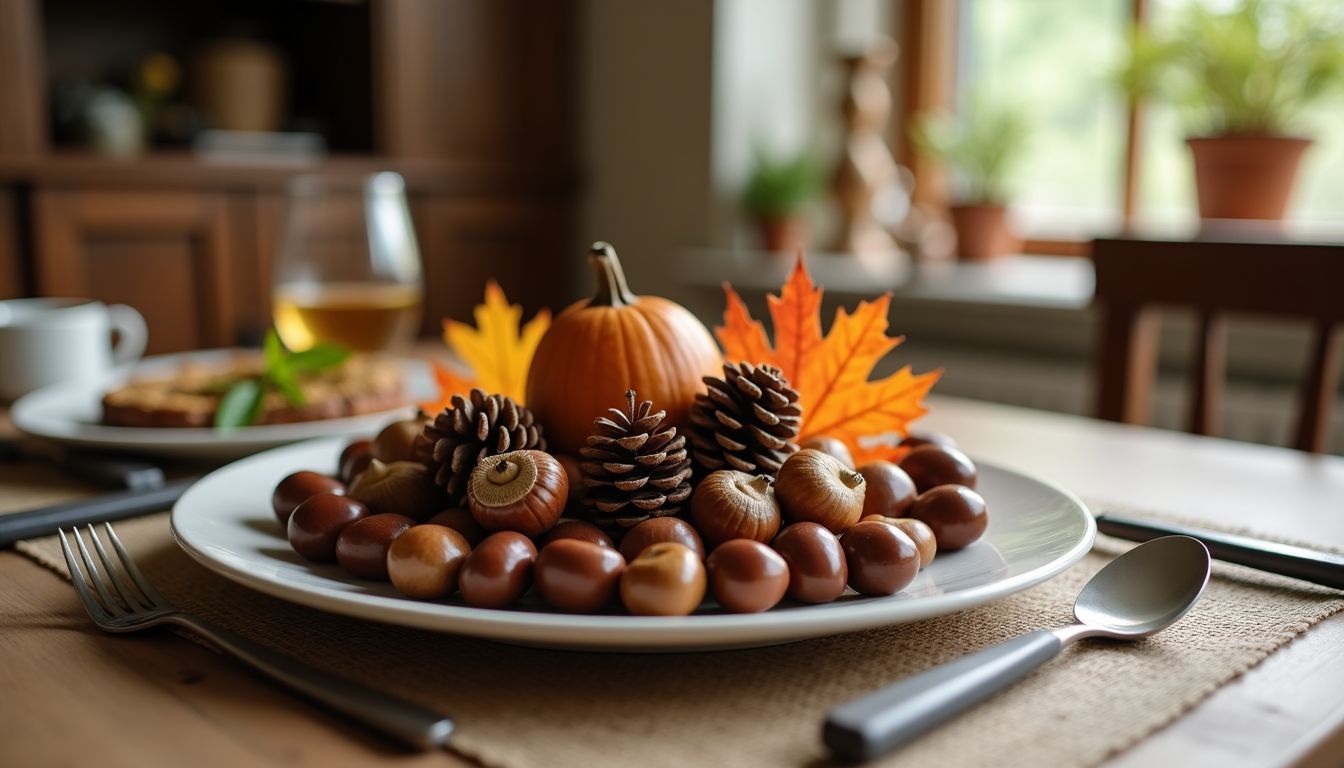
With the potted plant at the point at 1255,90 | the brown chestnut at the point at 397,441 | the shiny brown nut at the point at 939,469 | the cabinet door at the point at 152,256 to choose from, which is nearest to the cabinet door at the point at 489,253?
the cabinet door at the point at 152,256

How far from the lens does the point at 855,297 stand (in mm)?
2197

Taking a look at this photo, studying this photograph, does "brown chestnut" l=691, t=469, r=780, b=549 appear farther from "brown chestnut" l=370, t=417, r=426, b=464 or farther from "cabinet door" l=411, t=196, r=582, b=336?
"cabinet door" l=411, t=196, r=582, b=336

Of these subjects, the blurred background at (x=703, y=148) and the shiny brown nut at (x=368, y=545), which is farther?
the blurred background at (x=703, y=148)

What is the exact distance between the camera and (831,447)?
605mm

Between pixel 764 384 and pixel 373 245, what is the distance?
658mm

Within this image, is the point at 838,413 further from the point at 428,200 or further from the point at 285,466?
the point at 428,200

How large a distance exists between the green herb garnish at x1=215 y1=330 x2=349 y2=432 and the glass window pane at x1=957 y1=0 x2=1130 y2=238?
69.6 inches

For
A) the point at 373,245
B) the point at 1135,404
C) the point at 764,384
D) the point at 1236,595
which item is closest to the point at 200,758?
the point at 764,384

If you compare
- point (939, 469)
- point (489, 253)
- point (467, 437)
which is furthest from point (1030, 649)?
point (489, 253)

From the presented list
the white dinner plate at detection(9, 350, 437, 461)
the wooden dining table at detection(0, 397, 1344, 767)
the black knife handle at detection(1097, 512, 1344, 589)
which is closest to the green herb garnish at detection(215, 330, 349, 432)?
the white dinner plate at detection(9, 350, 437, 461)

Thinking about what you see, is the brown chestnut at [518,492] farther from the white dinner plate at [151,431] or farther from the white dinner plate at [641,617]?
the white dinner plate at [151,431]

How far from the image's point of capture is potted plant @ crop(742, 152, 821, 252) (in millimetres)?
2490

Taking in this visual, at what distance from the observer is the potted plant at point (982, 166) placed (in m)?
2.25

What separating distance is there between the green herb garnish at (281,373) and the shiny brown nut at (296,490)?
1.08 ft
